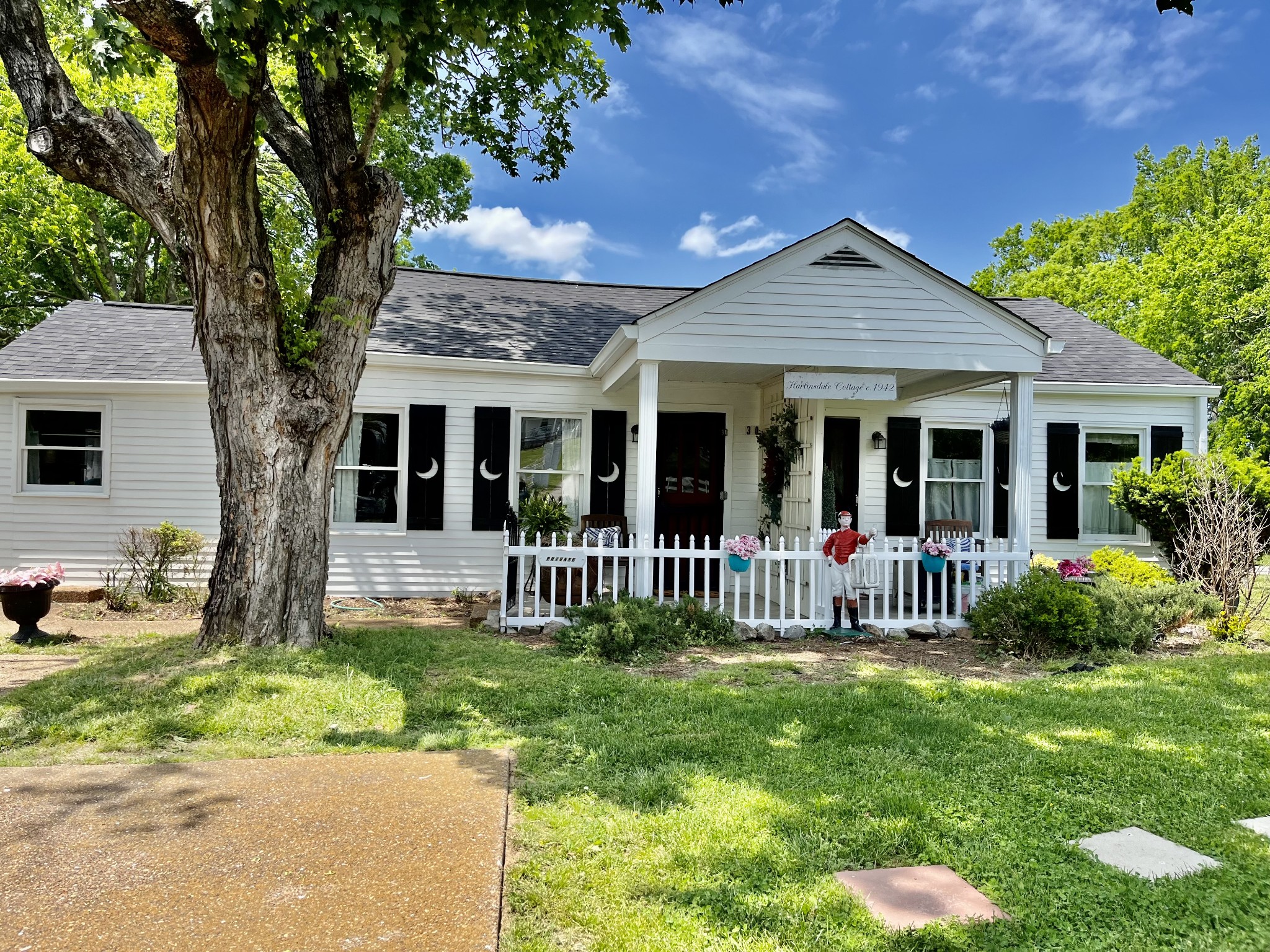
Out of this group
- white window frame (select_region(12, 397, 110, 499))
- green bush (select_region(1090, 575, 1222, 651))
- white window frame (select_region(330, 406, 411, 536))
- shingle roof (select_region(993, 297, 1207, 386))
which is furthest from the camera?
shingle roof (select_region(993, 297, 1207, 386))

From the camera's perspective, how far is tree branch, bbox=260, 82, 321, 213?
5.96 m

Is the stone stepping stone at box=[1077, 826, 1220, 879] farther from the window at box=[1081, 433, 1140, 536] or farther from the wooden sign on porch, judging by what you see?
the window at box=[1081, 433, 1140, 536]

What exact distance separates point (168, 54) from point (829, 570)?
6.52 metres

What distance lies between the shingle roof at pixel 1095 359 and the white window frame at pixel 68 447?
1184 cm

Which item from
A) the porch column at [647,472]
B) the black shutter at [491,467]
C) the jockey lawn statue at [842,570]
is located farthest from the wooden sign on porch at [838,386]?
the black shutter at [491,467]

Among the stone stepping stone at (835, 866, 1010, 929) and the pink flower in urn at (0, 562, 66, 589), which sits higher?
the pink flower in urn at (0, 562, 66, 589)

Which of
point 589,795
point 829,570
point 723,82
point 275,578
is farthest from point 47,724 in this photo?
point 723,82

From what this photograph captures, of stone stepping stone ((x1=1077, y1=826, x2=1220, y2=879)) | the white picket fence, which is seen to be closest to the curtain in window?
the white picket fence

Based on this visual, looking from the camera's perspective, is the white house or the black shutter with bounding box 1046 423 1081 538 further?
the black shutter with bounding box 1046 423 1081 538

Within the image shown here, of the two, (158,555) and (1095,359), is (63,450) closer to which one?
(158,555)

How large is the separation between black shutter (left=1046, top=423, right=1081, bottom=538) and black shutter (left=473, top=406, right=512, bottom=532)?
24.6 feet

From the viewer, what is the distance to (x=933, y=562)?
726cm

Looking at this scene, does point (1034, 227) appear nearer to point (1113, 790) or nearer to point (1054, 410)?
point (1054, 410)

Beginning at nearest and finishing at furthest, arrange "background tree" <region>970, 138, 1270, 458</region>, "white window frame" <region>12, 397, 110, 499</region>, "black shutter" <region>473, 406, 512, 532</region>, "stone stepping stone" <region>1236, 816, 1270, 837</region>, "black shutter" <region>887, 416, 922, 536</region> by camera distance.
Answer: "stone stepping stone" <region>1236, 816, 1270, 837</region>, "white window frame" <region>12, 397, 110, 499</region>, "black shutter" <region>473, 406, 512, 532</region>, "black shutter" <region>887, 416, 922, 536</region>, "background tree" <region>970, 138, 1270, 458</region>
